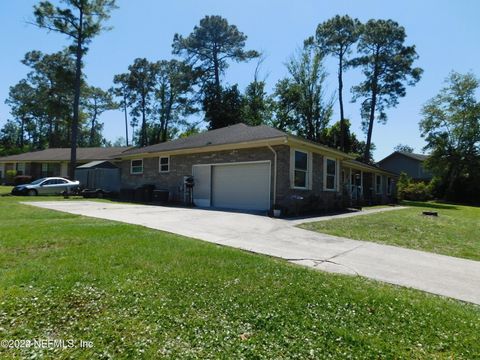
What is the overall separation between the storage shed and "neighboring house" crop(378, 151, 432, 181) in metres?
37.6

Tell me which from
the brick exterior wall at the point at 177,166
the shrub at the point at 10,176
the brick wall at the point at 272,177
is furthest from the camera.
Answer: the shrub at the point at 10,176

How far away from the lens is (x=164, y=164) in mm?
18094

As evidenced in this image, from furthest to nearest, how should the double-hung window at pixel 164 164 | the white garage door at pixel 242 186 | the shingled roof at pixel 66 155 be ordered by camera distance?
1. the shingled roof at pixel 66 155
2. the double-hung window at pixel 164 164
3. the white garage door at pixel 242 186

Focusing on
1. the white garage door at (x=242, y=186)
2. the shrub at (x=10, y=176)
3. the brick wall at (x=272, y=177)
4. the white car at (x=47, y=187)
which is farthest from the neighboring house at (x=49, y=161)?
the white garage door at (x=242, y=186)

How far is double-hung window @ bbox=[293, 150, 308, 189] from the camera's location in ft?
43.5

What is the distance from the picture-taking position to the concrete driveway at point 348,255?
4.64 metres

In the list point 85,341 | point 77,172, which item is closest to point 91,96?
point 77,172

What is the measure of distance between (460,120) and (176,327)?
40.6m

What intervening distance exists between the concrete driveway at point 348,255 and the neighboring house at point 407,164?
136ft

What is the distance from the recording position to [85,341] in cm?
276

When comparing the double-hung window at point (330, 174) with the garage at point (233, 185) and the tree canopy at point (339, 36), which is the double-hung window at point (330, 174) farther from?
the tree canopy at point (339, 36)

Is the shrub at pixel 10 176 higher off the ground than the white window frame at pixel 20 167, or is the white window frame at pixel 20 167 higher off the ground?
the white window frame at pixel 20 167

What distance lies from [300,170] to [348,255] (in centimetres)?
783

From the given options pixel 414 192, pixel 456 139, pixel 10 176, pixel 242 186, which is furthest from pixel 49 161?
pixel 456 139
